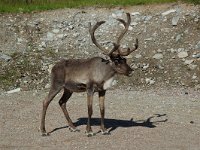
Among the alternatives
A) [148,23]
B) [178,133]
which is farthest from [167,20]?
[178,133]

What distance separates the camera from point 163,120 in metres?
16.2

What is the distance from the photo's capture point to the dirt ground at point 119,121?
13.7m

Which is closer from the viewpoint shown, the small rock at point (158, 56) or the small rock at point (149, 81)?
the small rock at point (149, 81)

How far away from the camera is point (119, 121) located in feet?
53.4

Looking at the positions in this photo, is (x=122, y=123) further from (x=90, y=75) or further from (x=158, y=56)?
(x=158, y=56)

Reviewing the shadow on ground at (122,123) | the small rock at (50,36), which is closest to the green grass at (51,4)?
the small rock at (50,36)

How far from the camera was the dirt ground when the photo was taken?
44.9 feet

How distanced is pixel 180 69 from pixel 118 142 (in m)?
9.46

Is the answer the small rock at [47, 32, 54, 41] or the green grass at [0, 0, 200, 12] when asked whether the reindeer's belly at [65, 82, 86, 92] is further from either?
the green grass at [0, 0, 200, 12]

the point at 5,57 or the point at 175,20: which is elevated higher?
the point at 175,20

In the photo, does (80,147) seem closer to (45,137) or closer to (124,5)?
(45,137)

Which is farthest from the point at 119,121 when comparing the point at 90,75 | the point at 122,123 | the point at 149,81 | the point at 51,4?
the point at 51,4

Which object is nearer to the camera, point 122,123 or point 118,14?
point 122,123

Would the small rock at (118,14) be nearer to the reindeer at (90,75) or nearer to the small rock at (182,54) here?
the small rock at (182,54)
